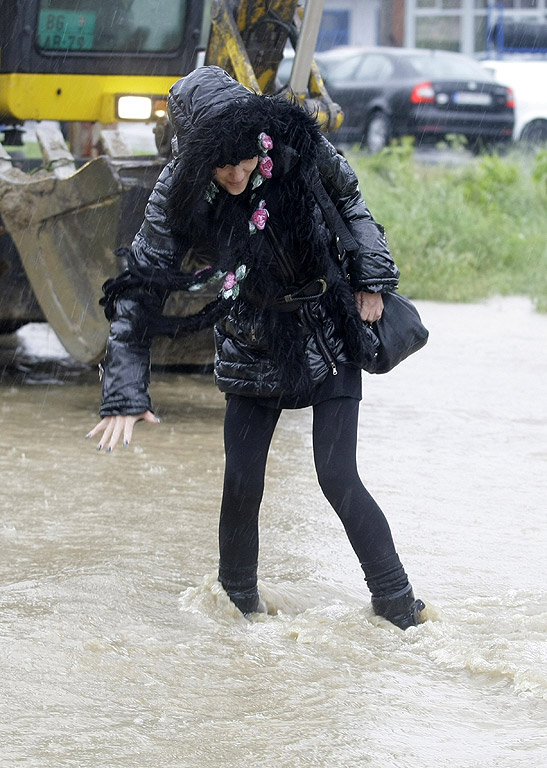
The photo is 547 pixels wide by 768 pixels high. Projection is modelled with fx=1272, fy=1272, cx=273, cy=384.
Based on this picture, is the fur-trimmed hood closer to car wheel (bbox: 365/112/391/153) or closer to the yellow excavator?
the yellow excavator

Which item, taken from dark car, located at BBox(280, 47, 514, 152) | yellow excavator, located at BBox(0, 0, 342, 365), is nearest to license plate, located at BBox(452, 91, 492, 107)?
dark car, located at BBox(280, 47, 514, 152)

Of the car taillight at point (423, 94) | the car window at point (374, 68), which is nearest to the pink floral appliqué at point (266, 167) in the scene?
the car taillight at point (423, 94)

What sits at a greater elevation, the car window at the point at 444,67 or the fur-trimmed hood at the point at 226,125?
the fur-trimmed hood at the point at 226,125

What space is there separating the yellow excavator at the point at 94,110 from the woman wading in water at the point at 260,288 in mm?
2624

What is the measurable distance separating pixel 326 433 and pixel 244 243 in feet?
1.94

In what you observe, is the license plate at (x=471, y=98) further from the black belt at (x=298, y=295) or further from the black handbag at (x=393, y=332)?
the black belt at (x=298, y=295)

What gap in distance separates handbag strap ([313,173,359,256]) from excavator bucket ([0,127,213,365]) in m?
2.65

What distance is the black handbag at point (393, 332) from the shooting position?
3443mm

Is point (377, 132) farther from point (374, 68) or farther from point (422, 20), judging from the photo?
point (422, 20)

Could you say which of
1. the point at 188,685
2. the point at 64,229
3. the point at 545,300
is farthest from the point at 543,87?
the point at 188,685

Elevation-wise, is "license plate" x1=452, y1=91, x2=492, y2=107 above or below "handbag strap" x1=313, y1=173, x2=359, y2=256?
below

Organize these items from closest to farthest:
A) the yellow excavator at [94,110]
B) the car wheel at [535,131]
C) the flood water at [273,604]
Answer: the flood water at [273,604], the yellow excavator at [94,110], the car wheel at [535,131]

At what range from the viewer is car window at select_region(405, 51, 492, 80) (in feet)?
56.0

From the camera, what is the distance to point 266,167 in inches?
124
